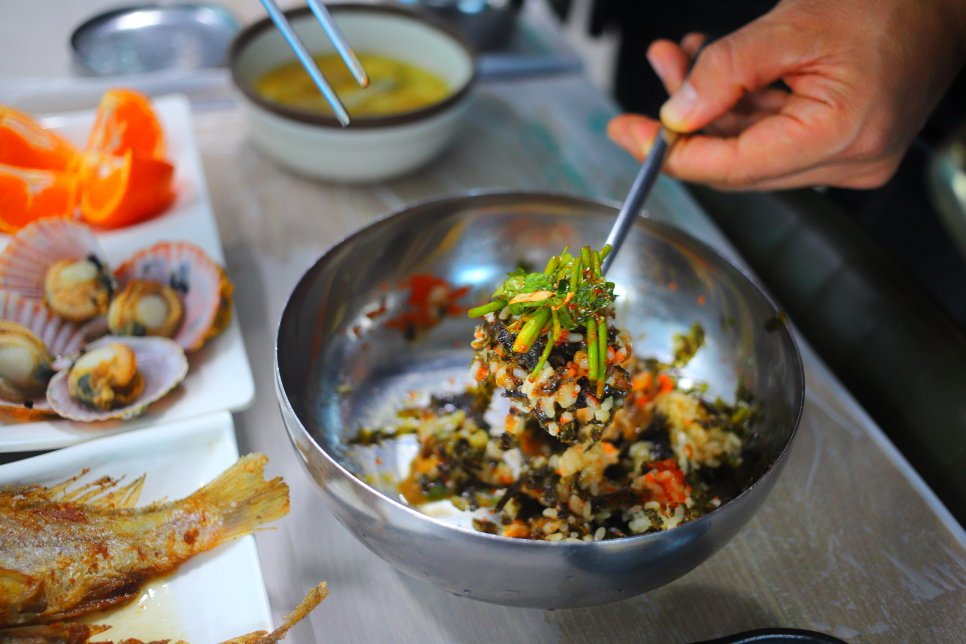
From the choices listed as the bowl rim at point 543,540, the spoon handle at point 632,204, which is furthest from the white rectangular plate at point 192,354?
the spoon handle at point 632,204

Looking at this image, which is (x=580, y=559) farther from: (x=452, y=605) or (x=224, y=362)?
(x=224, y=362)

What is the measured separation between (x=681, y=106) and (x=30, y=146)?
1.09m

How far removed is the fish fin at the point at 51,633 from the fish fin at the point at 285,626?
15cm

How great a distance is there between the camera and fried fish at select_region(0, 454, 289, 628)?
0.67 meters

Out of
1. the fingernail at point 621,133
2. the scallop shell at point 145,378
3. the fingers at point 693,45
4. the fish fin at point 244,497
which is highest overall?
the fingers at point 693,45

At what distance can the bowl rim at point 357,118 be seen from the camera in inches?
46.3

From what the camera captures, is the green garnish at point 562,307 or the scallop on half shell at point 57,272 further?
the scallop on half shell at point 57,272

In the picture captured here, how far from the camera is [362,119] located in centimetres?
117

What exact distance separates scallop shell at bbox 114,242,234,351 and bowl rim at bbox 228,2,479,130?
0.33 meters

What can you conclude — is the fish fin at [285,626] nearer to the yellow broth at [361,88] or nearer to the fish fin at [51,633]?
the fish fin at [51,633]

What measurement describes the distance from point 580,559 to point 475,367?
0.27 metres

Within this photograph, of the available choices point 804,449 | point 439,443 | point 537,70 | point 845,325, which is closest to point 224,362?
point 439,443

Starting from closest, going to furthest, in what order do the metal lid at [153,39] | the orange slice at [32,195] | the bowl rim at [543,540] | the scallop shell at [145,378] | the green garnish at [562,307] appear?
the bowl rim at [543,540], the green garnish at [562,307], the scallop shell at [145,378], the orange slice at [32,195], the metal lid at [153,39]

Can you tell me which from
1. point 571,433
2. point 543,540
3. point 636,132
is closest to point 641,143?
point 636,132
